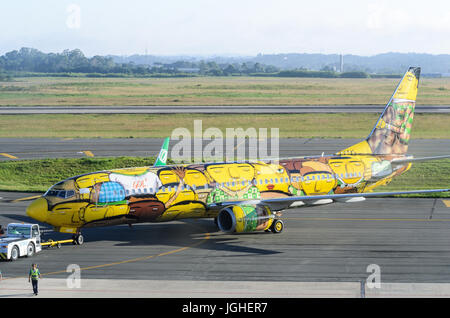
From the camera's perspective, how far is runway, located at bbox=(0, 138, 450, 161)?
8212 cm

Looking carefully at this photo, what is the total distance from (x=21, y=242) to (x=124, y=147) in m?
50.1

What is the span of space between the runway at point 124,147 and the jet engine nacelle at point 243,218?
37.6m

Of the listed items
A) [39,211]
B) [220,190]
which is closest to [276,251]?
[220,190]

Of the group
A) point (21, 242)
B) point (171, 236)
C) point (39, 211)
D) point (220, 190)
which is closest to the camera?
point (21, 242)

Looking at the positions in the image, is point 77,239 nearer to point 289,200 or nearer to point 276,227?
point 276,227

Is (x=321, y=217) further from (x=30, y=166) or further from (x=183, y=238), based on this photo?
(x=30, y=166)

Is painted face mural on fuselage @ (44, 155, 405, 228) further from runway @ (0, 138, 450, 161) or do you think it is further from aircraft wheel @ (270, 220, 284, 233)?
runway @ (0, 138, 450, 161)

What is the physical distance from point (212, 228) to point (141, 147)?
141 feet

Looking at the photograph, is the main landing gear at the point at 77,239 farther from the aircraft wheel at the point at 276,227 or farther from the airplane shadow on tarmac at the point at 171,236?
the aircraft wheel at the point at 276,227

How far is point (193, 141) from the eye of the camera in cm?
9500

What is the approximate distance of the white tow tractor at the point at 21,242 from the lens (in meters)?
38.6

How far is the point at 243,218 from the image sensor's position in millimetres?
42156
